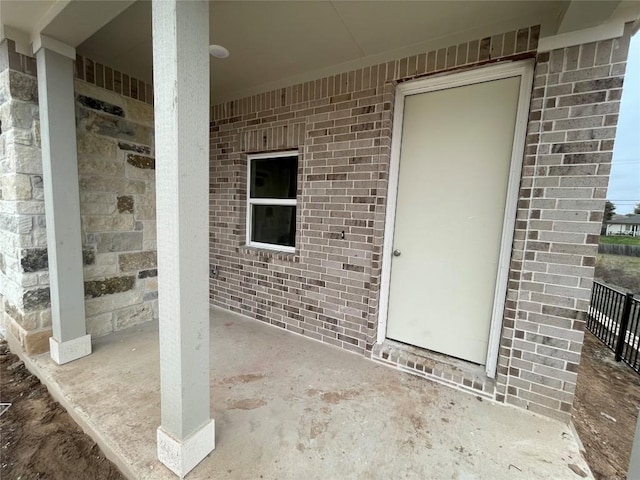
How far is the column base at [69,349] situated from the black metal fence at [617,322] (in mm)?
5163

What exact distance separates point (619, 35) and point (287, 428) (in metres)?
2.87

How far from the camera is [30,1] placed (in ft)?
5.61

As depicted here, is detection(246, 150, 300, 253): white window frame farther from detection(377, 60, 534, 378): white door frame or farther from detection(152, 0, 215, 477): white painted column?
detection(152, 0, 215, 477): white painted column

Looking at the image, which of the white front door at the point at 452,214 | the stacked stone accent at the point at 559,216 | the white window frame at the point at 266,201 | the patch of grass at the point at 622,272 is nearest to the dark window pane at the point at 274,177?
the white window frame at the point at 266,201

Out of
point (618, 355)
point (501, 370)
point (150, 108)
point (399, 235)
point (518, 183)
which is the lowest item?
point (618, 355)

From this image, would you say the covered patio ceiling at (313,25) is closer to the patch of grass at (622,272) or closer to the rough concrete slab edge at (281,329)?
the rough concrete slab edge at (281,329)

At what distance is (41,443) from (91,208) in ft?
5.72

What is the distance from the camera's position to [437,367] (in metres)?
2.13

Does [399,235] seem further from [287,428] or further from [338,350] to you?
[287,428]

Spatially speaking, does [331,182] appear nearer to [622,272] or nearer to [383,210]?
[383,210]

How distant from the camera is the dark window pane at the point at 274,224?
2959mm

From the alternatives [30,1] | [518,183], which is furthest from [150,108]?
[518,183]

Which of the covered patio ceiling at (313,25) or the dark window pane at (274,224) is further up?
the covered patio ceiling at (313,25)

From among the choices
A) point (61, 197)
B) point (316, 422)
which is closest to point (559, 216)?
point (316, 422)
